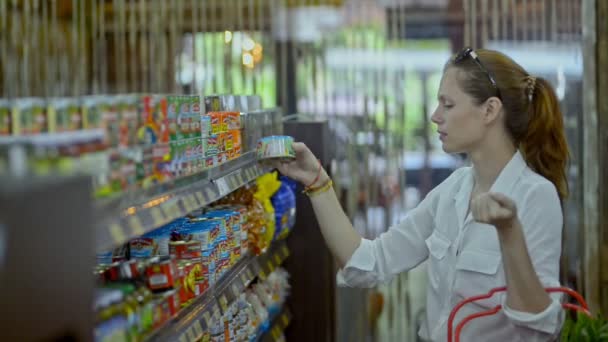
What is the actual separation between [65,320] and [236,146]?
1661 millimetres

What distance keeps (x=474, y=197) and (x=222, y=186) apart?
2.62 ft

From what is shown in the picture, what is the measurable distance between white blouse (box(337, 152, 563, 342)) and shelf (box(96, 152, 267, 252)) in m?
0.59

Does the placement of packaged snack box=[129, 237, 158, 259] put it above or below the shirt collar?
below

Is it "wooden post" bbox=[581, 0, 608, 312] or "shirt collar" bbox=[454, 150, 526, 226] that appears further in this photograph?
"wooden post" bbox=[581, 0, 608, 312]

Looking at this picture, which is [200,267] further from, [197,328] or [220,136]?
[220,136]

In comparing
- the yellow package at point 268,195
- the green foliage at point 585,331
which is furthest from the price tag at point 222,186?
the green foliage at point 585,331

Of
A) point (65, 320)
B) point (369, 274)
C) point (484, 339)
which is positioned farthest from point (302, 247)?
point (65, 320)

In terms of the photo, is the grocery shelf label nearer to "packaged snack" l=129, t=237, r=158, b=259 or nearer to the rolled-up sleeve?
"packaged snack" l=129, t=237, r=158, b=259

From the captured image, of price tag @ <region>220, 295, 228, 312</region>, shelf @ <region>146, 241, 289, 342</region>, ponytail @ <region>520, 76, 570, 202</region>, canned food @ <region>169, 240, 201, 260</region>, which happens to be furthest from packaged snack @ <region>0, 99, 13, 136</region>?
ponytail @ <region>520, 76, 570, 202</region>

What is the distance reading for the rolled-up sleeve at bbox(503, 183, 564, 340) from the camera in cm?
251

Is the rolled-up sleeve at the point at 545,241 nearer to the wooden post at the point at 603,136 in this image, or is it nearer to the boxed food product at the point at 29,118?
the boxed food product at the point at 29,118

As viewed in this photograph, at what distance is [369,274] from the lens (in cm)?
310

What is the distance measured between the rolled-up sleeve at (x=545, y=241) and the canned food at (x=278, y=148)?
85 cm

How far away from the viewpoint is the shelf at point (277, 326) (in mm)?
3642
